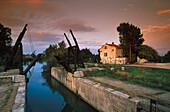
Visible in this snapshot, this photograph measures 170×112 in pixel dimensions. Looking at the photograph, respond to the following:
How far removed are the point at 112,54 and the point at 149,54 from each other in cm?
955

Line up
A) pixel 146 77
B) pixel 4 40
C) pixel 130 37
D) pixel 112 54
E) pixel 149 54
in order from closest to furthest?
pixel 146 77 → pixel 4 40 → pixel 149 54 → pixel 130 37 → pixel 112 54

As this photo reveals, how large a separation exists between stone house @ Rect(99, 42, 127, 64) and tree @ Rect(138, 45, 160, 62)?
187 inches

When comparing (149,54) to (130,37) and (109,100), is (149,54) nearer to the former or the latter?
(130,37)

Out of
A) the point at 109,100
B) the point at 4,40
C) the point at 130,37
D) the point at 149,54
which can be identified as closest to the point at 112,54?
the point at 130,37

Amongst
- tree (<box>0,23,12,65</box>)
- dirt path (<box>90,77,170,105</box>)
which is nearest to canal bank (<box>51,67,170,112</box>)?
dirt path (<box>90,77,170,105</box>)

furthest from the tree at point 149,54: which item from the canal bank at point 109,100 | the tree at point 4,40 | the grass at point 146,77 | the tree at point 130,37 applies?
the tree at point 4,40

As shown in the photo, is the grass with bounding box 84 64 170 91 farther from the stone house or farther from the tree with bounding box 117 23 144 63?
the tree with bounding box 117 23 144 63

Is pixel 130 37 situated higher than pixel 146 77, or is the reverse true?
pixel 130 37

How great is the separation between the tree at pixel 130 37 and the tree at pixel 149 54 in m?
1.73

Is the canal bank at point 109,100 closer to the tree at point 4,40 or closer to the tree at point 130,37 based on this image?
the tree at point 4,40

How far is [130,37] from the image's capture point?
91.3 ft

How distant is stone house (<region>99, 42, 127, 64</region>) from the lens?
28.9 m

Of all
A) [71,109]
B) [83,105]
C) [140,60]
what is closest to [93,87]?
[83,105]

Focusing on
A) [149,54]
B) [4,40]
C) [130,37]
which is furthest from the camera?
[130,37]
